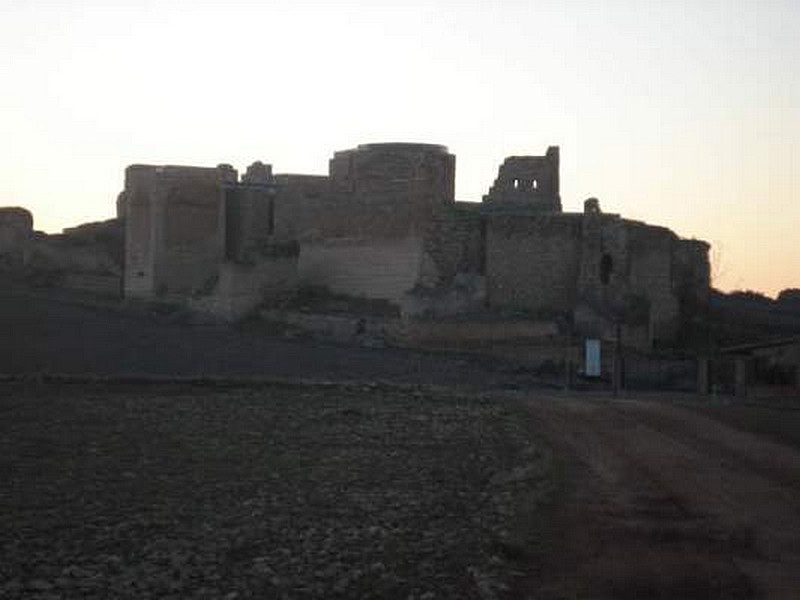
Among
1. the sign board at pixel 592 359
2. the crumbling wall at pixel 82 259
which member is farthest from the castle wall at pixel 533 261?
the crumbling wall at pixel 82 259

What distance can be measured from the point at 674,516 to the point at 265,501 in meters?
3.94

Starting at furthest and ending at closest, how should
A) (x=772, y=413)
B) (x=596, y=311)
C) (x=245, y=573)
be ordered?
(x=596, y=311) → (x=772, y=413) → (x=245, y=573)

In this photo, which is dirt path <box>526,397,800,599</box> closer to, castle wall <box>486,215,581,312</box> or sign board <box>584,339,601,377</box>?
sign board <box>584,339,601,377</box>

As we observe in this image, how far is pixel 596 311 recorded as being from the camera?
35375 millimetres

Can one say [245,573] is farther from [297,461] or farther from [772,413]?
[772,413]

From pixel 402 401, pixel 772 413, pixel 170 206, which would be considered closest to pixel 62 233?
pixel 170 206

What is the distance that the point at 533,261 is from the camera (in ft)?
121

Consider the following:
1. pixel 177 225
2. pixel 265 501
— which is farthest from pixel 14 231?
pixel 265 501

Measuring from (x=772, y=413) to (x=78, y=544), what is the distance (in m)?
14.9

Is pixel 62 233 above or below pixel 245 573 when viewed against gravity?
above

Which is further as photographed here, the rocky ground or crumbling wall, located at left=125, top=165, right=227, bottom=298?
crumbling wall, located at left=125, top=165, right=227, bottom=298

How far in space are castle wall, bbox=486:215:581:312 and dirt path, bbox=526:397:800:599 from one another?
58.1ft

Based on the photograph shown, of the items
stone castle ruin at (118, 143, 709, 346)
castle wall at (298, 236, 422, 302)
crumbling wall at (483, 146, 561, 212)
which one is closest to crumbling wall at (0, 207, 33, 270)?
stone castle ruin at (118, 143, 709, 346)

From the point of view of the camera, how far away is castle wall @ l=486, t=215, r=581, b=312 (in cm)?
3675
